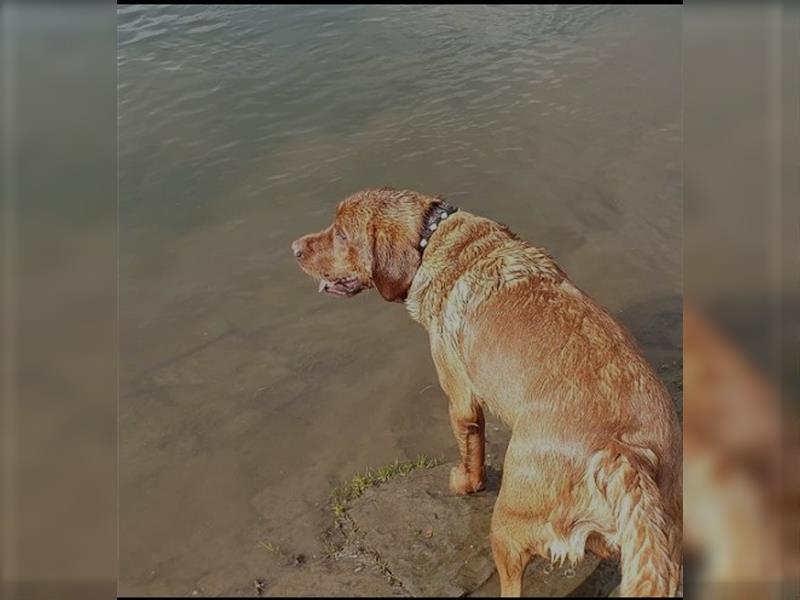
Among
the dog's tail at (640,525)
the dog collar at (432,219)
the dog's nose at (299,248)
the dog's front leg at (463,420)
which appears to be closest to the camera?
the dog's tail at (640,525)

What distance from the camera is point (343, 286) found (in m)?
5.01

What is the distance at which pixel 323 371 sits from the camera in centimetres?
633

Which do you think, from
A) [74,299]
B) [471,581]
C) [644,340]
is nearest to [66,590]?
[74,299]

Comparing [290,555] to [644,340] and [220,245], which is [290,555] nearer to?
[644,340]

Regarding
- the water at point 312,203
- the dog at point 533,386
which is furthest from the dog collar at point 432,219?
the water at point 312,203

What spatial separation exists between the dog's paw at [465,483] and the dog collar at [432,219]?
4.64 ft

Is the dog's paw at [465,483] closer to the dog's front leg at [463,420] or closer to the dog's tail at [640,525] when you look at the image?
the dog's front leg at [463,420]

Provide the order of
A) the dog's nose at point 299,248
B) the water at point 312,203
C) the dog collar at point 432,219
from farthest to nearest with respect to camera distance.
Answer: the water at point 312,203 → the dog's nose at point 299,248 → the dog collar at point 432,219

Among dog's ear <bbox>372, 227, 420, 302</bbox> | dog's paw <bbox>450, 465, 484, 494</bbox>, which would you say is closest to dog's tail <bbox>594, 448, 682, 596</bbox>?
dog's paw <bbox>450, 465, 484, 494</bbox>

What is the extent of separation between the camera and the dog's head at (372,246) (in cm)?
460

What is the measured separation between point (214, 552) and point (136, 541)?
50 centimetres

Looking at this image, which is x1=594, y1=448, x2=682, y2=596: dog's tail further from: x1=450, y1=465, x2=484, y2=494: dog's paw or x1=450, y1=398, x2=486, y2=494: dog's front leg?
x1=450, y1=465, x2=484, y2=494: dog's paw

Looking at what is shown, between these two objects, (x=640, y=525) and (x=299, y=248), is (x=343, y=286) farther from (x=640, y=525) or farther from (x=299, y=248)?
(x=640, y=525)

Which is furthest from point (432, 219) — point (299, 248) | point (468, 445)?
point (468, 445)
